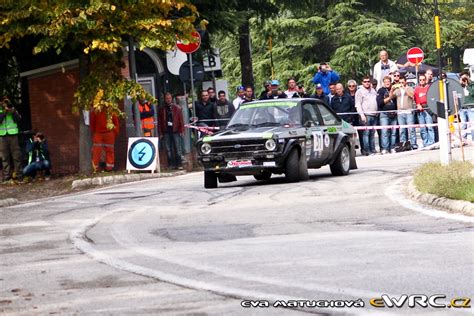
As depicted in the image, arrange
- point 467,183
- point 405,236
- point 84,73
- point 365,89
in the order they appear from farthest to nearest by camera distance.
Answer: point 365,89
point 84,73
point 467,183
point 405,236

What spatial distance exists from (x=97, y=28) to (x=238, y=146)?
6.27 m

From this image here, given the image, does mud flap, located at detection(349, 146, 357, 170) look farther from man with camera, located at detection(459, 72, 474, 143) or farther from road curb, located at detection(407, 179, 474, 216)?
man with camera, located at detection(459, 72, 474, 143)

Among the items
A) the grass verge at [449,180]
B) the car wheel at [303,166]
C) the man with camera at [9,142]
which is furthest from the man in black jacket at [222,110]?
the grass verge at [449,180]

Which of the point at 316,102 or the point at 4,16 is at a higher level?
the point at 4,16

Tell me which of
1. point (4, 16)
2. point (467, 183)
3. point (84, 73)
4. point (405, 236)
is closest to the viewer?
point (405, 236)

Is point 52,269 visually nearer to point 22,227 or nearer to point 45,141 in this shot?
point 22,227

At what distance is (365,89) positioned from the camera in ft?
105

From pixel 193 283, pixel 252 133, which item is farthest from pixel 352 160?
pixel 193 283

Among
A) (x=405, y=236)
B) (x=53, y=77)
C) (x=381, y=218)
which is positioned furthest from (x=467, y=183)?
(x=53, y=77)

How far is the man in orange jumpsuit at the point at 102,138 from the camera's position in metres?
29.6

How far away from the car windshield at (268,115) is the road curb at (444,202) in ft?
16.5

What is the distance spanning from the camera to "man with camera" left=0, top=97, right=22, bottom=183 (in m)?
29.5

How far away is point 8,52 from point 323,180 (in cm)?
1284

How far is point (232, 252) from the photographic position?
1235cm
